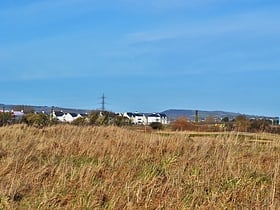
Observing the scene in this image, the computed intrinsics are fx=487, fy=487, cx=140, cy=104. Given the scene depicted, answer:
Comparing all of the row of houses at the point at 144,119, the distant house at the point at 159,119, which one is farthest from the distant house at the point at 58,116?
the distant house at the point at 159,119

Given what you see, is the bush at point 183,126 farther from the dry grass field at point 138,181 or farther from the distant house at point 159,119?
the dry grass field at point 138,181

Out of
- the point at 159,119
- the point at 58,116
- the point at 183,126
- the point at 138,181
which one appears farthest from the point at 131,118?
the point at 138,181

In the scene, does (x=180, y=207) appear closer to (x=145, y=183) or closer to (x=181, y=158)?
(x=145, y=183)

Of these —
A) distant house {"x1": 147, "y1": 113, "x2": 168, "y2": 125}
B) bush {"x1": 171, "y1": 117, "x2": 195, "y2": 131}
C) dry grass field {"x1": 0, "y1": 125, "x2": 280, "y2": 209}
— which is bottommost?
dry grass field {"x1": 0, "y1": 125, "x2": 280, "y2": 209}

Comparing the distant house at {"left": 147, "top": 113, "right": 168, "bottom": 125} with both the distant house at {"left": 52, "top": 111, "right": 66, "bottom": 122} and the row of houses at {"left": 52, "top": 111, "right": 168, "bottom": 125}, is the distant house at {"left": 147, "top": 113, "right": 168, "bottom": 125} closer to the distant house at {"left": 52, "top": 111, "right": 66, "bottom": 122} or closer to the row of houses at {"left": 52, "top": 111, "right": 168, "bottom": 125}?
Result: the row of houses at {"left": 52, "top": 111, "right": 168, "bottom": 125}

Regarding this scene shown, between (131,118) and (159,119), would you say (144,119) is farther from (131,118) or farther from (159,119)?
(131,118)

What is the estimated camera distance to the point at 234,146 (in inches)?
496

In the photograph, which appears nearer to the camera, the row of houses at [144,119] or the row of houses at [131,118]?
the row of houses at [131,118]

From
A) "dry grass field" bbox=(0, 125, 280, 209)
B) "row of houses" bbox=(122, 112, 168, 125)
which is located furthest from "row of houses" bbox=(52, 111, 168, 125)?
"dry grass field" bbox=(0, 125, 280, 209)

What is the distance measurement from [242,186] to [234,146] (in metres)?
6.04

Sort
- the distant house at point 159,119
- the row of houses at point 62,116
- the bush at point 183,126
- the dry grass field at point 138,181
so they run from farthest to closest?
the distant house at point 159,119 < the row of houses at point 62,116 < the bush at point 183,126 < the dry grass field at point 138,181

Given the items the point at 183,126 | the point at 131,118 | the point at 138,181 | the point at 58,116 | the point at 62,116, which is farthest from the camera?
the point at 62,116

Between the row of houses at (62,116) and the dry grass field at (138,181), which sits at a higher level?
the row of houses at (62,116)

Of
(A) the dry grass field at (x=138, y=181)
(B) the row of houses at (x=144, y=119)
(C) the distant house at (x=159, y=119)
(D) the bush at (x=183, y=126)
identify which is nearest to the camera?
(A) the dry grass field at (x=138, y=181)
